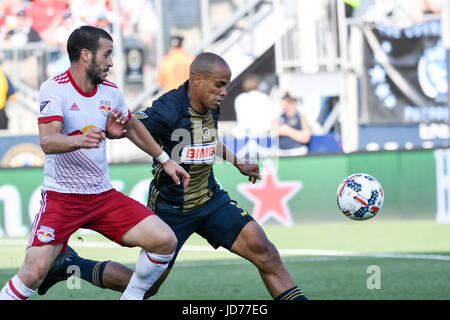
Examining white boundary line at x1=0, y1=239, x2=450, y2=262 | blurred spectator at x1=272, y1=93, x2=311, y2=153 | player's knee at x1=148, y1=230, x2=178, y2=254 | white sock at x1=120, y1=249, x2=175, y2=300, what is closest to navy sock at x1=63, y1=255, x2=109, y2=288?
white sock at x1=120, y1=249, x2=175, y2=300

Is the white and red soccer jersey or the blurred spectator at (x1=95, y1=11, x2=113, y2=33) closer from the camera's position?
the white and red soccer jersey

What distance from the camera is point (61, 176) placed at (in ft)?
21.3

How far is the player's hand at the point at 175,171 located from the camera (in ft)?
21.7

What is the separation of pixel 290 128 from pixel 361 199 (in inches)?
332

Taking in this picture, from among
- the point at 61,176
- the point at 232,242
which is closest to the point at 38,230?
the point at 61,176

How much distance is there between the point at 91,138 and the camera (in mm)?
5840

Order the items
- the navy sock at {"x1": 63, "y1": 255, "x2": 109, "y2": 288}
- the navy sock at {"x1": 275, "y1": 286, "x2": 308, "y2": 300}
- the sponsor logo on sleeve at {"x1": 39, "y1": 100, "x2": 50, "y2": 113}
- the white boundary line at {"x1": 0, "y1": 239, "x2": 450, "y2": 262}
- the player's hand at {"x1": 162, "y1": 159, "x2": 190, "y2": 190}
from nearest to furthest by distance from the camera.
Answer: the sponsor logo on sleeve at {"x1": 39, "y1": 100, "x2": 50, "y2": 113} → the player's hand at {"x1": 162, "y1": 159, "x2": 190, "y2": 190} → the navy sock at {"x1": 275, "y1": 286, "x2": 308, "y2": 300} → the navy sock at {"x1": 63, "y1": 255, "x2": 109, "y2": 288} → the white boundary line at {"x1": 0, "y1": 239, "x2": 450, "y2": 262}

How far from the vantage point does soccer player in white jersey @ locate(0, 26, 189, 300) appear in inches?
245

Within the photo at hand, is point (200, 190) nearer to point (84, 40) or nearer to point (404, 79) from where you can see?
point (84, 40)

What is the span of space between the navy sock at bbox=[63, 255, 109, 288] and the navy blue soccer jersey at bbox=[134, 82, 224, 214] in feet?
2.41

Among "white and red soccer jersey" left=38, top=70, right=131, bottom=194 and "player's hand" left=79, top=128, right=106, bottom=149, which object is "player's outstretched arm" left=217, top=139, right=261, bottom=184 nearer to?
"white and red soccer jersey" left=38, top=70, right=131, bottom=194

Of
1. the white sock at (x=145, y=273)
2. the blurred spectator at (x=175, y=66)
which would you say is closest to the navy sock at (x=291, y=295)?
the white sock at (x=145, y=273)

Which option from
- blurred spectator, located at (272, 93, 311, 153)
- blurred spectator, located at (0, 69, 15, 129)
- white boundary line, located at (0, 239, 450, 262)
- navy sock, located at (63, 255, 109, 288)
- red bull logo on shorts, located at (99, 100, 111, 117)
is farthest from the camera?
blurred spectator, located at (0, 69, 15, 129)

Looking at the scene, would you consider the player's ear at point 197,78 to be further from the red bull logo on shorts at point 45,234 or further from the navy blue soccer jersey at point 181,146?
the red bull logo on shorts at point 45,234
